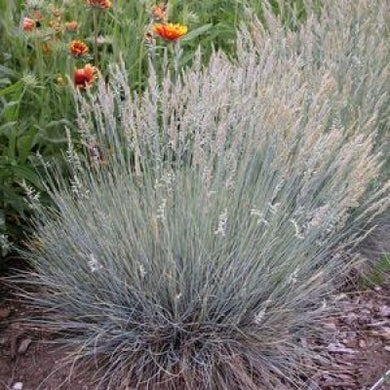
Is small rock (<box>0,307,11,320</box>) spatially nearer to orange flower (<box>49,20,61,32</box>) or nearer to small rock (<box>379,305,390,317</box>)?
orange flower (<box>49,20,61,32</box>)

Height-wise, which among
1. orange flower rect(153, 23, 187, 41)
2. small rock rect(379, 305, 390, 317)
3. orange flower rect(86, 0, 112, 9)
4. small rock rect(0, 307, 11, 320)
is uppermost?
orange flower rect(86, 0, 112, 9)

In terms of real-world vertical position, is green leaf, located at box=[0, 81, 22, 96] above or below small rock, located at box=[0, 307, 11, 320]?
above

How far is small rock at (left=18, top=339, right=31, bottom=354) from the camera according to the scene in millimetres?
2527

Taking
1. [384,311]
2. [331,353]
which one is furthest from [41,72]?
[384,311]

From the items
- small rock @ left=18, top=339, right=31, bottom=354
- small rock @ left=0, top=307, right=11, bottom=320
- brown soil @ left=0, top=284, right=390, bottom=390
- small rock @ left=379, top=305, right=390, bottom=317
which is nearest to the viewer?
brown soil @ left=0, top=284, right=390, bottom=390

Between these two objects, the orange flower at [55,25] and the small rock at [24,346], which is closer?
the small rock at [24,346]

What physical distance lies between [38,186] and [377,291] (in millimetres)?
1375

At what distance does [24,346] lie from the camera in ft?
8.34

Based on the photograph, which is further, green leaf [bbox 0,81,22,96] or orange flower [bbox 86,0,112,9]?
orange flower [bbox 86,0,112,9]

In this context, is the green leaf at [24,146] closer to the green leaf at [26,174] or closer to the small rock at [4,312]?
the green leaf at [26,174]

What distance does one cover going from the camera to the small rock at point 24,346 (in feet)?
8.29

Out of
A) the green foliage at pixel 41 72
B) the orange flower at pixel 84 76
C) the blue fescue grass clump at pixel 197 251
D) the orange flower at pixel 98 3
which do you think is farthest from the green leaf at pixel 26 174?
the orange flower at pixel 98 3

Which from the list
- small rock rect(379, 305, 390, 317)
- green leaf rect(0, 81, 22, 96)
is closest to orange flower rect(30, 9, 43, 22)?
green leaf rect(0, 81, 22, 96)

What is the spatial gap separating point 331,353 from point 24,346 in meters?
1.02
